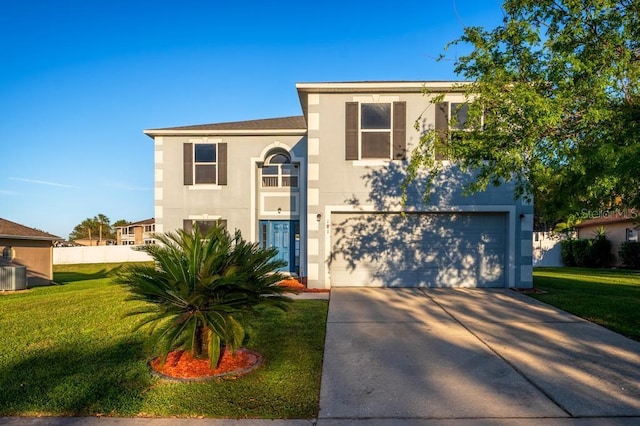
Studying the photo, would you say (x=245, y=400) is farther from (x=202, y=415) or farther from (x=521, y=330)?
(x=521, y=330)

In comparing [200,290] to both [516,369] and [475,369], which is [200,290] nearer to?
[475,369]

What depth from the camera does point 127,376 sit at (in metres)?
4.86

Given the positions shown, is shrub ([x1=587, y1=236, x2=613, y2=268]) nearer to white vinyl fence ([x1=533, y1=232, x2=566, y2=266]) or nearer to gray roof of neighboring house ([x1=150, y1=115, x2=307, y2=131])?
white vinyl fence ([x1=533, y1=232, x2=566, y2=266])

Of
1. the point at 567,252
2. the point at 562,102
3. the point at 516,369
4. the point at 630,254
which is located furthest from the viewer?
the point at 567,252

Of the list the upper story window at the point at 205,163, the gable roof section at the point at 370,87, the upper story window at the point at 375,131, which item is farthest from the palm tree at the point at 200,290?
the upper story window at the point at 205,163

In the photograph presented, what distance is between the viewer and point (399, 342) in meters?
6.41

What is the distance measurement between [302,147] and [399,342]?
9.89 metres

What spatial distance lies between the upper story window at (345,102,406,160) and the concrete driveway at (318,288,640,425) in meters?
4.89

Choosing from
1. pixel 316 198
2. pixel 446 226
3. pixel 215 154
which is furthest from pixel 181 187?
pixel 446 226

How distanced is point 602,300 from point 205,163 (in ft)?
43.0

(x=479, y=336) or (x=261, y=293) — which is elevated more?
(x=261, y=293)

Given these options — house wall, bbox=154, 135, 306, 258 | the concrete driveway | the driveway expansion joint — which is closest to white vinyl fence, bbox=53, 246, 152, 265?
house wall, bbox=154, 135, 306, 258

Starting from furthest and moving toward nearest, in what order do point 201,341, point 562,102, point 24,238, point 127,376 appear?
point 24,238 → point 562,102 → point 201,341 → point 127,376

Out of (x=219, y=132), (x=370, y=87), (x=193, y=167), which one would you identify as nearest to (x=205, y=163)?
(x=193, y=167)
